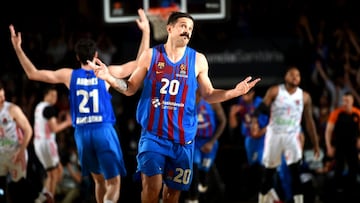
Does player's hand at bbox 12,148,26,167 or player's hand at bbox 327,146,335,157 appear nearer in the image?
player's hand at bbox 12,148,26,167

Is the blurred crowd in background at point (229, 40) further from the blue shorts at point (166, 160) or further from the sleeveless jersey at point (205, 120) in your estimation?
the blue shorts at point (166, 160)

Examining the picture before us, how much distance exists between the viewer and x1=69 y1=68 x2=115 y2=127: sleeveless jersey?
24.7ft

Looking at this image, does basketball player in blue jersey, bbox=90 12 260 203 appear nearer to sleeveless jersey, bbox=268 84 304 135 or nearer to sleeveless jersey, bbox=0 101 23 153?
sleeveless jersey, bbox=0 101 23 153

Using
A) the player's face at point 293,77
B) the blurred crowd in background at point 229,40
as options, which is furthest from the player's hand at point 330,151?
the player's face at point 293,77

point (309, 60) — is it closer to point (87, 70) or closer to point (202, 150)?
point (202, 150)

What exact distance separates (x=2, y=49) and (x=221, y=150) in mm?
5711

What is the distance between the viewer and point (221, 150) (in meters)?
12.5

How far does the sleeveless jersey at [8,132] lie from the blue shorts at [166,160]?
3022 mm

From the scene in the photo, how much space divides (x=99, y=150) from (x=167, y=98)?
1639 mm

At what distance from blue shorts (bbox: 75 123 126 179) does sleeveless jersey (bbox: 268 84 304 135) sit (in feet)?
8.48

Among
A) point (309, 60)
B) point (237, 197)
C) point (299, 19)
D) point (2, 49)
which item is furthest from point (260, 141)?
point (2, 49)

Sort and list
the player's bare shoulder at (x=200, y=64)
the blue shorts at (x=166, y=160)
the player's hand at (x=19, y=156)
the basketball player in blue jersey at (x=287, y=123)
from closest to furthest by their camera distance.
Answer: the blue shorts at (x=166, y=160) < the player's bare shoulder at (x=200, y=64) < the player's hand at (x=19, y=156) < the basketball player in blue jersey at (x=287, y=123)

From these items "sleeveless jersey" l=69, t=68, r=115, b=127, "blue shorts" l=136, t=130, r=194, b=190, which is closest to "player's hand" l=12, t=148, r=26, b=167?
"sleeveless jersey" l=69, t=68, r=115, b=127

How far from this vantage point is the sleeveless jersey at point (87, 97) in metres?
7.53
